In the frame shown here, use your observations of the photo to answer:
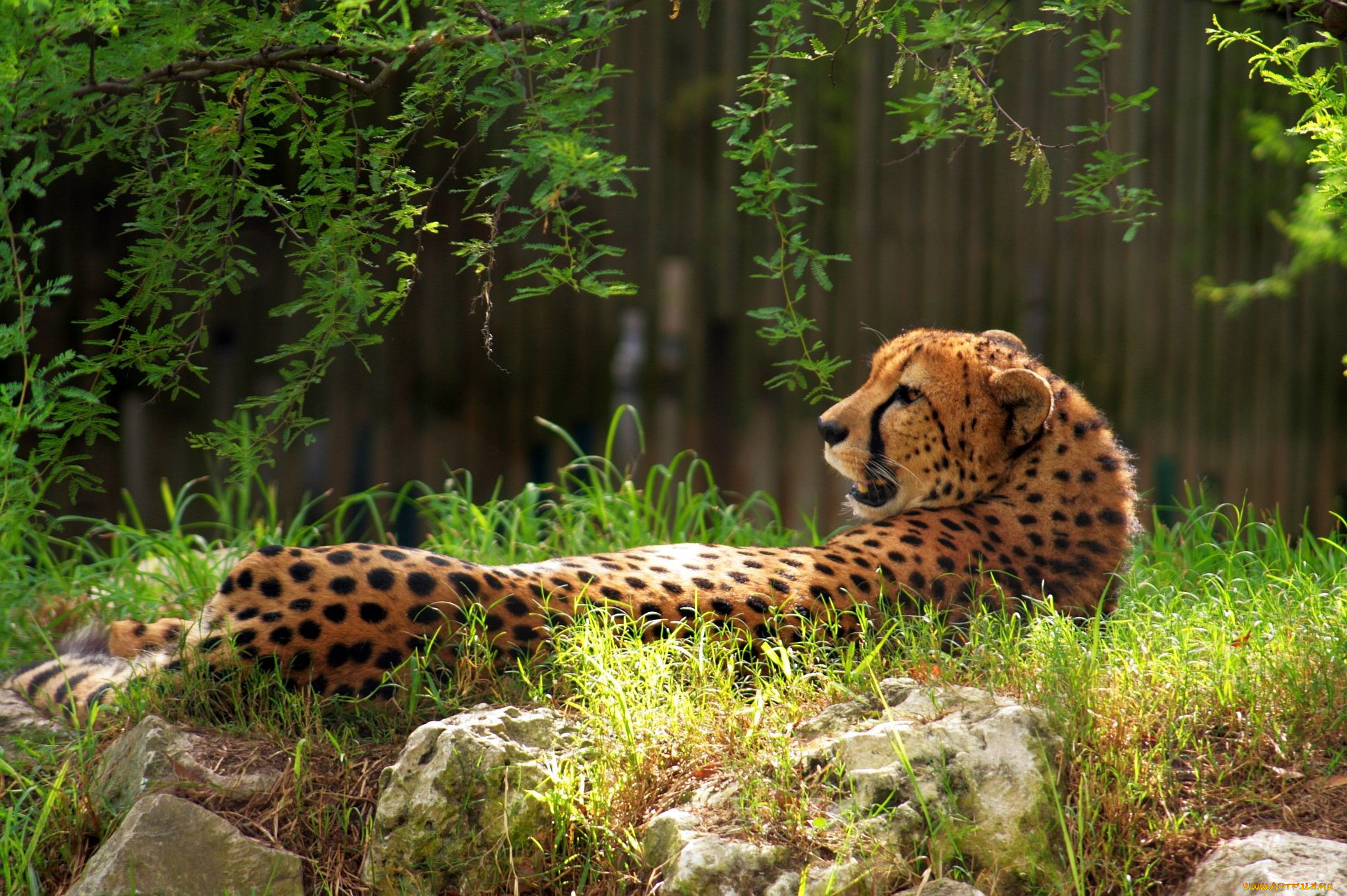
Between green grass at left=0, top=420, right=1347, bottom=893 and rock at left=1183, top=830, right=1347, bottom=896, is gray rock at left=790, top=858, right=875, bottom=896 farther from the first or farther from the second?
rock at left=1183, top=830, right=1347, bottom=896

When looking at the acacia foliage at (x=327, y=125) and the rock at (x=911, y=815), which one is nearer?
the rock at (x=911, y=815)

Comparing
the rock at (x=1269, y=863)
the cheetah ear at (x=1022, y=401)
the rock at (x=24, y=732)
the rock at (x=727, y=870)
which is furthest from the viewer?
the cheetah ear at (x=1022, y=401)

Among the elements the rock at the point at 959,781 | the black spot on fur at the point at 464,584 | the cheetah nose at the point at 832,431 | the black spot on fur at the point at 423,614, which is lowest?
the rock at the point at 959,781

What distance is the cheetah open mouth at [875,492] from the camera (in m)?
3.75

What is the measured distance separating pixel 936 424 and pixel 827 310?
8.69ft

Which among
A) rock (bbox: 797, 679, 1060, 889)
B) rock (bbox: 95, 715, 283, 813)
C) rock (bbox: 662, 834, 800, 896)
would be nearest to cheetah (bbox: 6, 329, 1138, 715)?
rock (bbox: 95, 715, 283, 813)

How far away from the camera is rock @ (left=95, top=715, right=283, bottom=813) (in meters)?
2.81

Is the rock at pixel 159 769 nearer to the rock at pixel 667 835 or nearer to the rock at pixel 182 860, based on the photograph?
the rock at pixel 182 860

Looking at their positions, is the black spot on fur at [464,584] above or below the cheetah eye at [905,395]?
below

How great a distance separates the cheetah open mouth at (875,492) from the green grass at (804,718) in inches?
21.6

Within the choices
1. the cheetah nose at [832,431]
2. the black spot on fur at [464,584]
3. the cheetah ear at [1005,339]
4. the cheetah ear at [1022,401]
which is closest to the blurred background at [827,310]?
the cheetah ear at [1005,339]

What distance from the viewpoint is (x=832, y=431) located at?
372cm

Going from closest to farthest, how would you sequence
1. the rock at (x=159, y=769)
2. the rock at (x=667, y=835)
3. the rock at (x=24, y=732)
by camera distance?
Answer: the rock at (x=667, y=835)
the rock at (x=159, y=769)
the rock at (x=24, y=732)

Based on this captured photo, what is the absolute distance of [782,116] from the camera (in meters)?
6.33
